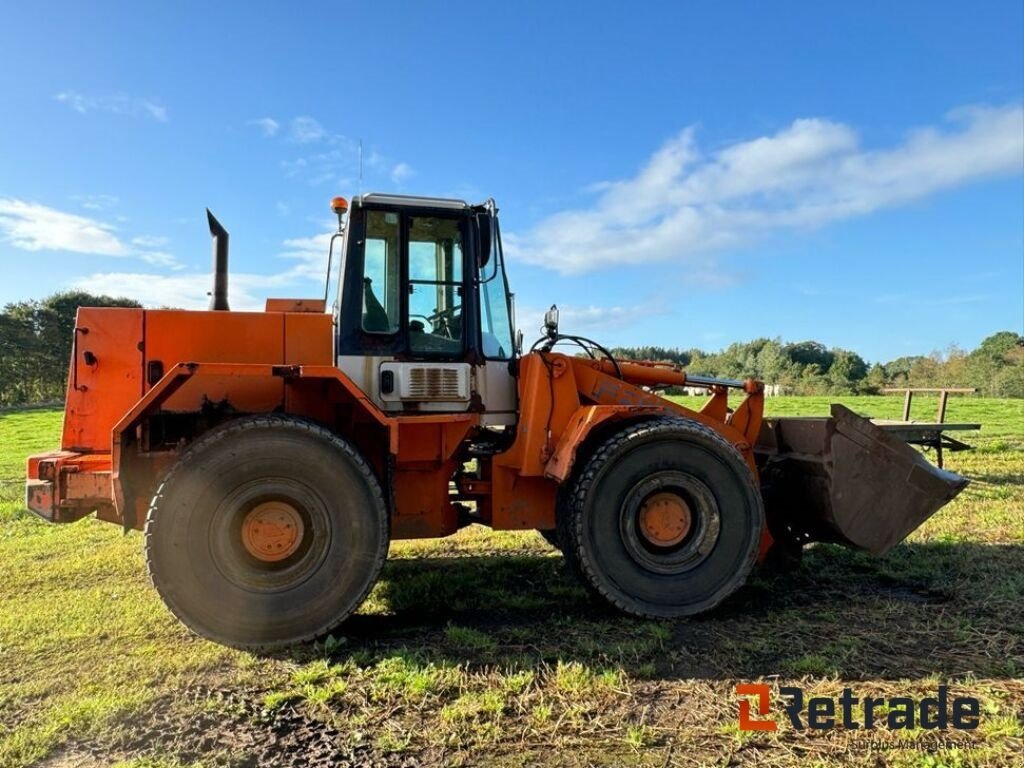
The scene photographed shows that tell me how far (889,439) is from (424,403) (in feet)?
11.2

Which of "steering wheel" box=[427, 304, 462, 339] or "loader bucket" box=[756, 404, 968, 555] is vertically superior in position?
"steering wheel" box=[427, 304, 462, 339]

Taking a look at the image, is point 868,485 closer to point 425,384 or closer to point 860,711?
Answer: point 860,711

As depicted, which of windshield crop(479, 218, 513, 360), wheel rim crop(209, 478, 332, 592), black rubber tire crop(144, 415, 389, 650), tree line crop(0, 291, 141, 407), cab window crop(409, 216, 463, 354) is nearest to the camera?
black rubber tire crop(144, 415, 389, 650)

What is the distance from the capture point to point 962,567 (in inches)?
215

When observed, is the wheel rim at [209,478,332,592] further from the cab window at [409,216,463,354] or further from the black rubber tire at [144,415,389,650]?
the cab window at [409,216,463,354]

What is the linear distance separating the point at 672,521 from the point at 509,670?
65.5 inches

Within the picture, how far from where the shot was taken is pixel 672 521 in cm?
467

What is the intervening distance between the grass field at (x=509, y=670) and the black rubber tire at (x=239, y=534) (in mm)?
220

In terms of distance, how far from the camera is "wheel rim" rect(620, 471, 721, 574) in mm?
4605

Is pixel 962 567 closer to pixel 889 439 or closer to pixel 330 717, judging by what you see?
pixel 889 439

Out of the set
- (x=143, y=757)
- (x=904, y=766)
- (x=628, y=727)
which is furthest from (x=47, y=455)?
(x=904, y=766)

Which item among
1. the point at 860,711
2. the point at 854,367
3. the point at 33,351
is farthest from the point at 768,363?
the point at 860,711

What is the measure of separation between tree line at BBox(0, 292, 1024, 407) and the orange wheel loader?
44.8 ft

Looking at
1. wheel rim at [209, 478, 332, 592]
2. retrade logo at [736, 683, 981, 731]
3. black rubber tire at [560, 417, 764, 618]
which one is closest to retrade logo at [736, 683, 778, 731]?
retrade logo at [736, 683, 981, 731]
